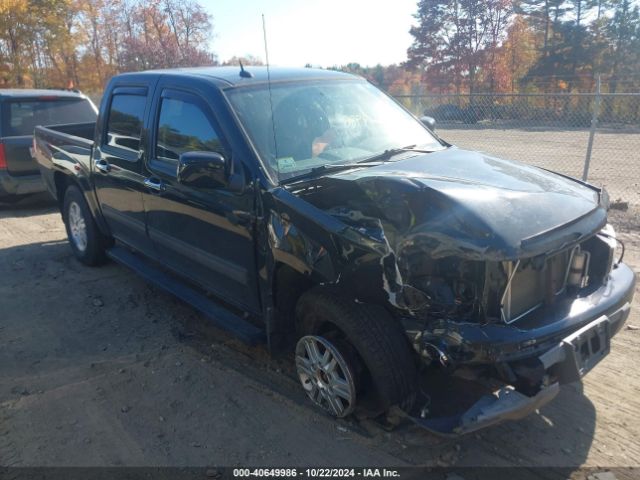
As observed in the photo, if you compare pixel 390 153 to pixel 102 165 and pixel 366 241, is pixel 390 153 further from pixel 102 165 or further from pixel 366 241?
pixel 102 165

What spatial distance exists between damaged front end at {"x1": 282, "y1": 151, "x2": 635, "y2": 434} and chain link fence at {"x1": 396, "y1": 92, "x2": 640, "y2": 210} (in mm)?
7469

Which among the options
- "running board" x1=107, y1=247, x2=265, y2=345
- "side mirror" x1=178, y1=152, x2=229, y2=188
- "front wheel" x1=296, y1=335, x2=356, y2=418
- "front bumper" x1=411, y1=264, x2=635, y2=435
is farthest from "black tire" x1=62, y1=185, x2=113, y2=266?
"front bumper" x1=411, y1=264, x2=635, y2=435

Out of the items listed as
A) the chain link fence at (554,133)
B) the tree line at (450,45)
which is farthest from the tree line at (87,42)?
the chain link fence at (554,133)

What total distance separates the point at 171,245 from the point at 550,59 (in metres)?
32.3

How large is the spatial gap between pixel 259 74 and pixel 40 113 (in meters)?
6.09

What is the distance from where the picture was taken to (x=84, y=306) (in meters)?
5.06

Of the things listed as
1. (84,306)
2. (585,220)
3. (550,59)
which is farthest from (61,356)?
(550,59)

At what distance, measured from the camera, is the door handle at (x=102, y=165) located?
5.00 m

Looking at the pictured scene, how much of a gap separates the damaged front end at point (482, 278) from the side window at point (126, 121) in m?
2.13

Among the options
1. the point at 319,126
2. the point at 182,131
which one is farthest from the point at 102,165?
the point at 319,126

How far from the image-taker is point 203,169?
332 centimetres

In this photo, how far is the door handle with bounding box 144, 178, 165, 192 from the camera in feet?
13.7

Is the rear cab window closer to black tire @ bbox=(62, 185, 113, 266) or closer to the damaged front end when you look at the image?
black tire @ bbox=(62, 185, 113, 266)

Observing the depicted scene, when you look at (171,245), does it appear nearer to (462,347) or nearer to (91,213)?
(91,213)
